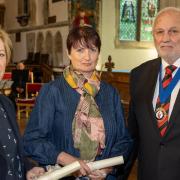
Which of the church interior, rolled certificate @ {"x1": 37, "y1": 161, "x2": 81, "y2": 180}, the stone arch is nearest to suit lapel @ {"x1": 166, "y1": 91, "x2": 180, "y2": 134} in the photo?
rolled certificate @ {"x1": 37, "y1": 161, "x2": 81, "y2": 180}

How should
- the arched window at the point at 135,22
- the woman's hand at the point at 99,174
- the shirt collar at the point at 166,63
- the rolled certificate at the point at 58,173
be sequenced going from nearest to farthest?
the rolled certificate at the point at 58,173 < the woman's hand at the point at 99,174 < the shirt collar at the point at 166,63 < the arched window at the point at 135,22

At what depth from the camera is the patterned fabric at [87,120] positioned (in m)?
2.26

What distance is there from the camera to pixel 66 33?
48.0ft

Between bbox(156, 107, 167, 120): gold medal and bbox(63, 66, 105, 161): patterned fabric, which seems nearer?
bbox(63, 66, 105, 161): patterned fabric

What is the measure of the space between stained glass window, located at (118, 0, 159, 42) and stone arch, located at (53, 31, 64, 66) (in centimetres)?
320

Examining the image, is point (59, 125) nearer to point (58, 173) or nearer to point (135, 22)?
point (58, 173)

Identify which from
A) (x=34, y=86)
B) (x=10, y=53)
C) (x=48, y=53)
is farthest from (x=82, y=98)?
(x=48, y=53)

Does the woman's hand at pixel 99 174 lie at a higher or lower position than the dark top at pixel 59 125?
lower

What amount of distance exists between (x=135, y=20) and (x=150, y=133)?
10206 millimetres

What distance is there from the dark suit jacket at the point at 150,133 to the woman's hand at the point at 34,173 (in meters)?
0.72

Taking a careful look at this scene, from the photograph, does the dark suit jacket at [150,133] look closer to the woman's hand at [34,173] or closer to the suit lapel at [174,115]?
the suit lapel at [174,115]

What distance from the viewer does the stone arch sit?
15171 millimetres

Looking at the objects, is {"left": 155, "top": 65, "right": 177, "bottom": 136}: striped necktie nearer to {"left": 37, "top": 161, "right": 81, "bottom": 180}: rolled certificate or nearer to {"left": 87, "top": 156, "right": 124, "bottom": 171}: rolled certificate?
{"left": 87, "top": 156, "right": 124, "bottom": 171}: rolled certificate

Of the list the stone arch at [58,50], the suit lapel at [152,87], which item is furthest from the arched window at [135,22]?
the suit lapel at [152,87]
